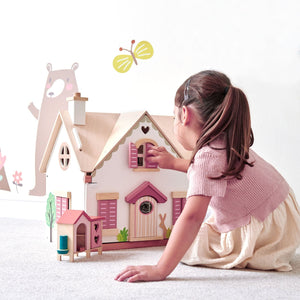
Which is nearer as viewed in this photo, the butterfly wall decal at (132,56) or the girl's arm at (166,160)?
the girl's arm at (166,160)

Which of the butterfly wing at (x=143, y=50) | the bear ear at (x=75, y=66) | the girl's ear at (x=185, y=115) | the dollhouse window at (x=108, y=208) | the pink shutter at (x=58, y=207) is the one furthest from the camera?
the bear ear at (x=75, y=66)

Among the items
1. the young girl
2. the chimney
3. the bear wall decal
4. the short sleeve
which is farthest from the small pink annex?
the bear wall decal

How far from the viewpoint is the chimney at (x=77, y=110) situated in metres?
1.28

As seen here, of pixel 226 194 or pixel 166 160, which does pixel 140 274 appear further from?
pixel 166 160

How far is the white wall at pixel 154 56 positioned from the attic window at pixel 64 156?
435mm

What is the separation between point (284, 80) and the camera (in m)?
1.40

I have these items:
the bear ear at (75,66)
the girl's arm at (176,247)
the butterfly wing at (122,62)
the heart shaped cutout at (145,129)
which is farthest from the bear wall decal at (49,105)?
the girl's arm at (176,247)

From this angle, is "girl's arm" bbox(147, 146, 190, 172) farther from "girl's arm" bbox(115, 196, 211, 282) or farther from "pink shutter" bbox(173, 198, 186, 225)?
"girl's arm" bbox(115, 196, 211, 282)

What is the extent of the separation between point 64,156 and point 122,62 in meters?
0.55

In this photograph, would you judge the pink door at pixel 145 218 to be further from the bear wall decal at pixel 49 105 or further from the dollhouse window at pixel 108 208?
the bear wall decal at pixel 49 105

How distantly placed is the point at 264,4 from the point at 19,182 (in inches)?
45.3

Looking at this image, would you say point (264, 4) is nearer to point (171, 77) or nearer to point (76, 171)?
point (171, 77)

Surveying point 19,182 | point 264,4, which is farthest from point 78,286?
point 19,182

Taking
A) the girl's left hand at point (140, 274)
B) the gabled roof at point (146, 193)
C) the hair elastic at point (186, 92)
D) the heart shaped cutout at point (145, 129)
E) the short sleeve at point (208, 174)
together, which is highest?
the hair elastic at point (186, 92)
